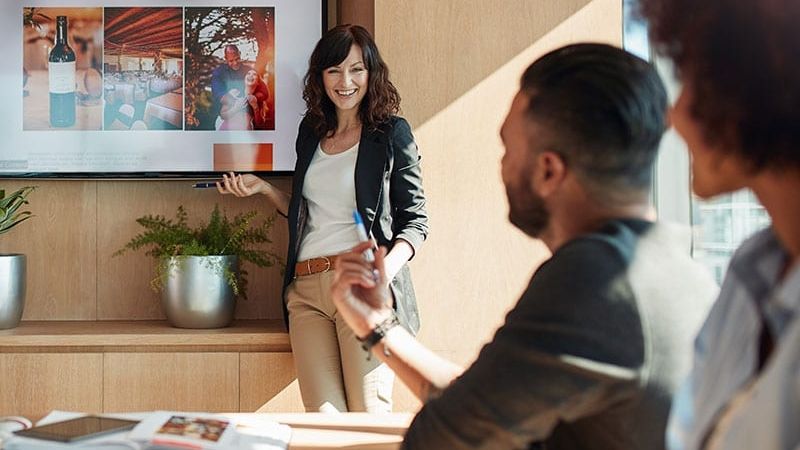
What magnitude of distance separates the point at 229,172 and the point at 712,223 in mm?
1765

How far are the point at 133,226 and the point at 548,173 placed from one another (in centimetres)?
271

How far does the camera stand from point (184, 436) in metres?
1.54

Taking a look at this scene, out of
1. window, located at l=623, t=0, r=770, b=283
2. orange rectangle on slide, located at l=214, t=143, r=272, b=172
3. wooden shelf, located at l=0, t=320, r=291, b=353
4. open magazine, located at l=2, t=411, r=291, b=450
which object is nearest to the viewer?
open magazine, located at l=2, t=411, r=291, b=450

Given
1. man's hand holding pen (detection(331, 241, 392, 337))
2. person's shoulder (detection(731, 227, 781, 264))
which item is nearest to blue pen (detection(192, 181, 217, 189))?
man's hand holding pen (detection(331, 241, 392, 337))

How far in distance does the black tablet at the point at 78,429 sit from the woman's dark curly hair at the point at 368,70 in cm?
162

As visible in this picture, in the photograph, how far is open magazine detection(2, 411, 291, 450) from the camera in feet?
4.86

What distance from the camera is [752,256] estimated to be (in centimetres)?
102

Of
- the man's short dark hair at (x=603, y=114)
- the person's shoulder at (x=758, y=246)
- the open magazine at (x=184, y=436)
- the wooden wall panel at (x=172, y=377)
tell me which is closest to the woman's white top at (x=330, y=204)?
the wooden wall panel at (x=172, y=377)

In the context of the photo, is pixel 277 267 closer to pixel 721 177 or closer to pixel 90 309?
pixel 90 309

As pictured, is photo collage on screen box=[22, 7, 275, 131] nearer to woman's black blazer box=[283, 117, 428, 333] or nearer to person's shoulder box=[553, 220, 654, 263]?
woman's black blazer box=[283, 117, 428, 333]

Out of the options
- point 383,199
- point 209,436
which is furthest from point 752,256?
point 383,199

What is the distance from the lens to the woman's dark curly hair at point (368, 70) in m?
3.04

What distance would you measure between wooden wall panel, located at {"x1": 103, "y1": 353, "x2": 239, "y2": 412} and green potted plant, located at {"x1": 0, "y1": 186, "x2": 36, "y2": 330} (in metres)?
0.42

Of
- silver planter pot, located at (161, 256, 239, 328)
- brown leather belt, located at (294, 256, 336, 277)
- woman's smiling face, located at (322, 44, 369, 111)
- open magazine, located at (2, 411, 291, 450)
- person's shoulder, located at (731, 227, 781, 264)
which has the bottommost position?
open magazine, located at (2, 411, 291, 450)
